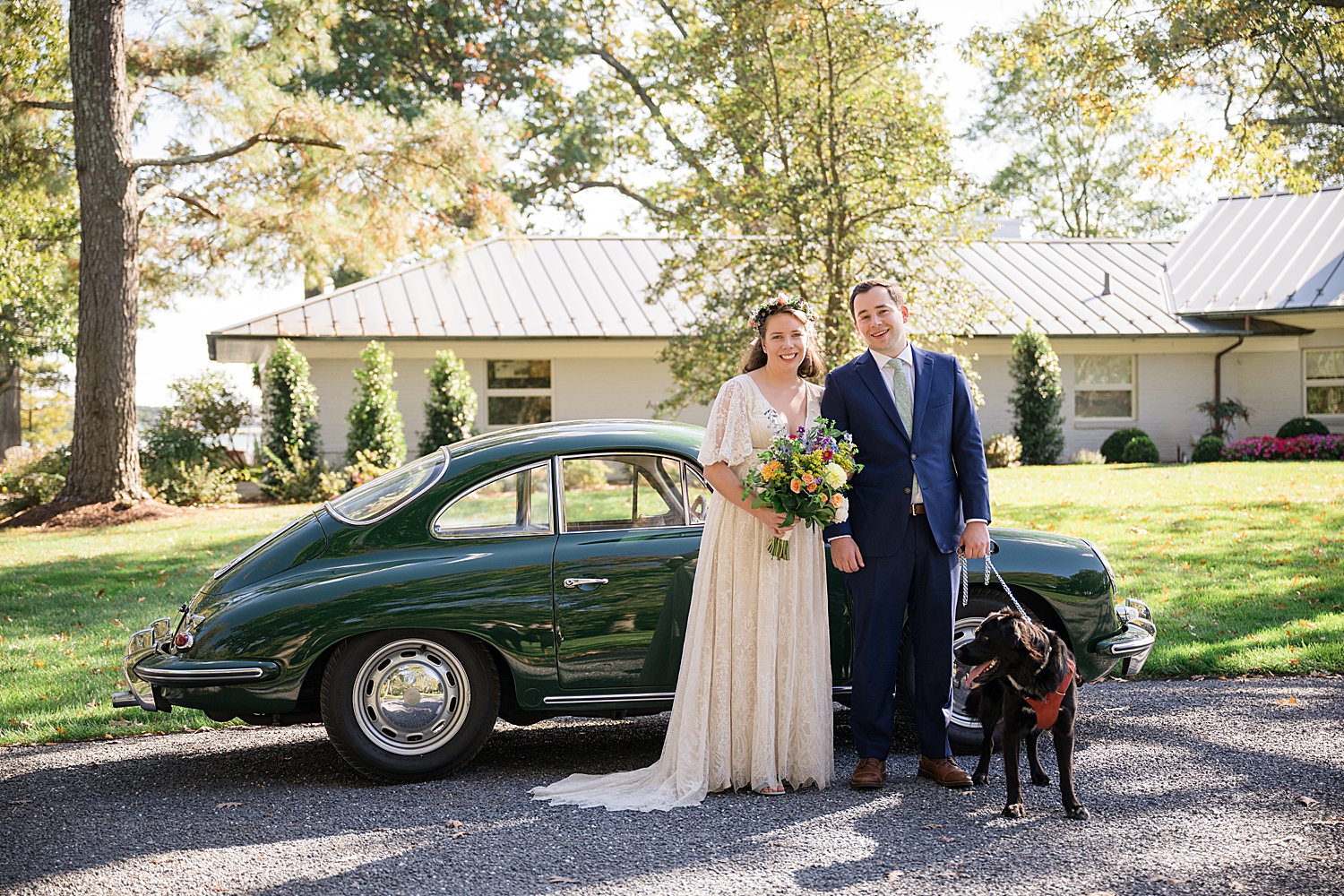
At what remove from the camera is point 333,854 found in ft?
13.6

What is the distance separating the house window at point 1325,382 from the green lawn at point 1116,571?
6.13m

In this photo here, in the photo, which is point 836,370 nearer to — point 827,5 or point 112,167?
point 827,5

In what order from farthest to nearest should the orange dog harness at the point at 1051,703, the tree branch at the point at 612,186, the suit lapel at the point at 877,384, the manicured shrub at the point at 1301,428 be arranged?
the tree branch at the point at 612,186 → the manicured shrub at the point at 1301,428 → the suit lapel at the point at 877,384 → the orange dog harness at the point at 1051,703

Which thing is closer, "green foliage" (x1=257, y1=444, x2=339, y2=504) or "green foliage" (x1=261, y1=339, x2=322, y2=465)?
"green foliage" (x1=257, y1=444, x2=339, y2=504)

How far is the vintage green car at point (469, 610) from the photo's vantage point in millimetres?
4930

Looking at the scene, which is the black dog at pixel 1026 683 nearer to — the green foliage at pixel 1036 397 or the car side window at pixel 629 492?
the car side window at pixel 629 492

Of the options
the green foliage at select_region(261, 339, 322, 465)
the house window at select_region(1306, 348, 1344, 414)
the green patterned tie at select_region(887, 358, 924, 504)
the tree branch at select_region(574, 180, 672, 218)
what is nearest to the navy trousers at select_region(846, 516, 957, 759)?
the green patterned tie at select_region(887, 358, 924, 504)

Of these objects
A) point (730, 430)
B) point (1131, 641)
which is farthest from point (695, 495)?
point (1131, 641)

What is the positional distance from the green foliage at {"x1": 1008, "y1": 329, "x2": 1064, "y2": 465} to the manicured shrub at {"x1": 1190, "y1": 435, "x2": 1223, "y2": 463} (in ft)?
9.55

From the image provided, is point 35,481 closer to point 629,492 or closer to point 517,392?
point 517,392

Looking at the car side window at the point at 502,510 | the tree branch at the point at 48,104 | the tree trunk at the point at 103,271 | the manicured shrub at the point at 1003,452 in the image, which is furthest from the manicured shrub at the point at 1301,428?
the tree branch at the point at 48,104

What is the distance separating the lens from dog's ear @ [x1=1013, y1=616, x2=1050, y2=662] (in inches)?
173

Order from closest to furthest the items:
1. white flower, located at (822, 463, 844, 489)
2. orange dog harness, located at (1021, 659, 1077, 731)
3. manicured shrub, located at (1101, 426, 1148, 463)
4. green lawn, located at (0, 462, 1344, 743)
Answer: orange dog harness, located at (1021, 659, 1077, 731) → white flower, located at (822, 463, 844, 489) → green lawn, located at (0, 462, 1344, 743) → manicured shrub, located at (1101, 426, 1148, 463)

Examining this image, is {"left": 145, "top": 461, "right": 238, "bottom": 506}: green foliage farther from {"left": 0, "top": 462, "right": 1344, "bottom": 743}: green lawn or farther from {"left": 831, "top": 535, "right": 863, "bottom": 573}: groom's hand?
{"left": 831, "top": 535, "right": 863, "bottom": 573}: groom's hand
